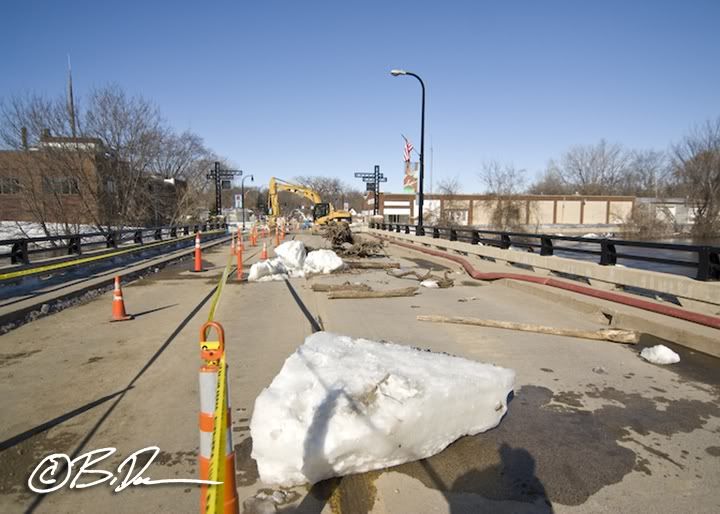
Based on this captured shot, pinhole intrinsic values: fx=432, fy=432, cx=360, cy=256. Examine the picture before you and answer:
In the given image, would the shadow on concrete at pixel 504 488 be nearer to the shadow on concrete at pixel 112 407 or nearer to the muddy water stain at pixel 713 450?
the muddy water stain at pixel 713 450

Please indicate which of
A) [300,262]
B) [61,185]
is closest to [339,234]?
[300,262]

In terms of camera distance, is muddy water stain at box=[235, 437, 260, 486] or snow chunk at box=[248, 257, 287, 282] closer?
muddy water stain at box=[235, 437, 260, 486]

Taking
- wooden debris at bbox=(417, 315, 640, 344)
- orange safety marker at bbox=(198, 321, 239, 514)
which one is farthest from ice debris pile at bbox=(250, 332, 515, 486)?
wooden debris at bbox=(417, 315, 640, 344)

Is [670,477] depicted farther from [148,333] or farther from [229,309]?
[229,309]

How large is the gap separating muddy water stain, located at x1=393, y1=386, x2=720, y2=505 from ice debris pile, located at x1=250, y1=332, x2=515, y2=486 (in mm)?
185

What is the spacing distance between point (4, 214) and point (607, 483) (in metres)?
32.4

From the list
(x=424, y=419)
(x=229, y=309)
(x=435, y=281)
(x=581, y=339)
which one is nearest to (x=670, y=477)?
(x=424, y=419)

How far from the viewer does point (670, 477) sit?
10.1 ft

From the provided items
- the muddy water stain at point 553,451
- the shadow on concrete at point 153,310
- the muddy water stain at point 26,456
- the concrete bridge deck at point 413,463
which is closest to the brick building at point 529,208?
the shadow on concrete at point 153,310

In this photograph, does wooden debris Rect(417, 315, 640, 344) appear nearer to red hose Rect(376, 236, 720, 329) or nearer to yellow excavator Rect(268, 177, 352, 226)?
red hose Rect(376, 236, 720, 329)

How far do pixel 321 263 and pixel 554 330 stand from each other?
27.9 feet

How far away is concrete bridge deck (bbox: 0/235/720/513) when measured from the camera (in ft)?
9.34

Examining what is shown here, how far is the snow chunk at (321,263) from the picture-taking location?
1402cm

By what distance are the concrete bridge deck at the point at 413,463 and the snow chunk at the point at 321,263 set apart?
566cm
